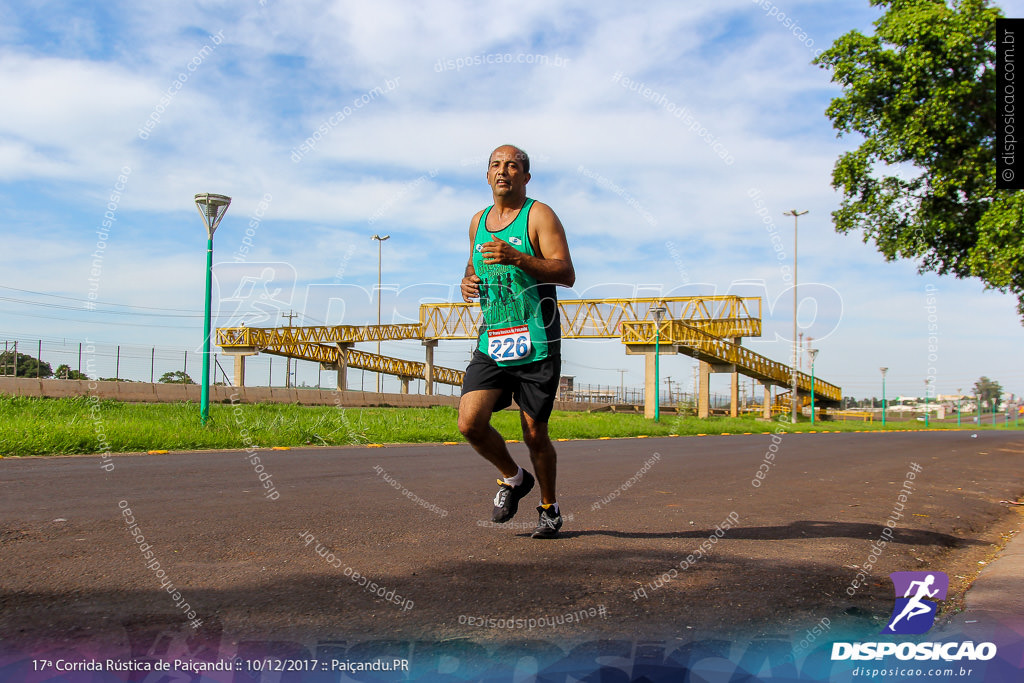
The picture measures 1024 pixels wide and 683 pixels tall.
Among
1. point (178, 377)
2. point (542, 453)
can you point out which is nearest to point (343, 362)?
point (178, 377)

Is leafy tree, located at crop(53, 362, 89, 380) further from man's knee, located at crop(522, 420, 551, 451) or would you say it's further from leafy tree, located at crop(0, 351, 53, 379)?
man's knee, located at crop(522, 420, 551, 451)

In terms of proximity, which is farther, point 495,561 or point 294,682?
point 495,561

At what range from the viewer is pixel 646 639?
2.32 m

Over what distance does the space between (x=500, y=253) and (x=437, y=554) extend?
1.44 metres

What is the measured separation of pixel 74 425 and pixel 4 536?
24.0 ft

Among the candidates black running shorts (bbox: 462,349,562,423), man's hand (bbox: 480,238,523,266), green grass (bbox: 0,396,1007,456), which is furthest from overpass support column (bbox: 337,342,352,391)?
man's hand (bbox: 480,238,523,266)

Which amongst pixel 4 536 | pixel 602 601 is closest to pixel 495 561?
pixel 602 601

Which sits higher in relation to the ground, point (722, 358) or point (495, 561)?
point (722, 358)

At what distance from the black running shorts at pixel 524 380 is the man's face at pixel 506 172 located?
89 centimetres

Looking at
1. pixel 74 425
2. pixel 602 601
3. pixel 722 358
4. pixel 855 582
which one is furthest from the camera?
pixel 722 358

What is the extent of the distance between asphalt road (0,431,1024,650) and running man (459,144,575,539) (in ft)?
1.35

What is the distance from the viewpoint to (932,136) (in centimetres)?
1538

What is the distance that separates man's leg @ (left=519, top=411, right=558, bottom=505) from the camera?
4.16 meters

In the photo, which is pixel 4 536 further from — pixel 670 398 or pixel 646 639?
pixel 670 398
